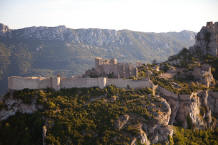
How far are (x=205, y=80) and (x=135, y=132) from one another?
31.1 metres

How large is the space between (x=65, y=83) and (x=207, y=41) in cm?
5565

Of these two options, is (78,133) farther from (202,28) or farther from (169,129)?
(202,28)

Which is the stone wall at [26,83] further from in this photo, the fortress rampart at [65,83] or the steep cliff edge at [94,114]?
the steep cliff edge at [94,114]

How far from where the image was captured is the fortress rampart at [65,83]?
177ft

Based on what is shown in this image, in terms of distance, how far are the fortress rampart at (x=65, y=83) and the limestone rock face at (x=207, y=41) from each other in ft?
129

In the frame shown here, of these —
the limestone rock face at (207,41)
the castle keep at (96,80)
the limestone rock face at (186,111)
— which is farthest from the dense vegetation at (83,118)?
the limestone rock face at (207,41)

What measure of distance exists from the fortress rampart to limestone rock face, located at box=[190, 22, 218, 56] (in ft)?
129

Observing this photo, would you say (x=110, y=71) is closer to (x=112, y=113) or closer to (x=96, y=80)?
(x=96, y=80)

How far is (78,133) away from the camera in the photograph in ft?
156

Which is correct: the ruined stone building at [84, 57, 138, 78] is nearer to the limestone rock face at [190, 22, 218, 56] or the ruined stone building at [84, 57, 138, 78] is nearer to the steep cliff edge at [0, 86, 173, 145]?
the steep cliff edge at [0, 86, 173, 145]

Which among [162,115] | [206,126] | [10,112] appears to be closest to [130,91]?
[162,115]

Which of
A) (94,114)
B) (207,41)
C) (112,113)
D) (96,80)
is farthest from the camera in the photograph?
(207,41)

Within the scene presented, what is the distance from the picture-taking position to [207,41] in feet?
300

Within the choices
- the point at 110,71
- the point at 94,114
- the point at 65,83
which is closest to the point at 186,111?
the point at 110,71
